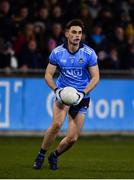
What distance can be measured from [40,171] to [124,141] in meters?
7.68

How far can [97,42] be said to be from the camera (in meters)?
21.8

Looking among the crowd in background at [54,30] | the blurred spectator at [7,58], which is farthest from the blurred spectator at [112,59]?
the blurred spectator at [7,58]

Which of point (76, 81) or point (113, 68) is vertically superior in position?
point (76, 81)

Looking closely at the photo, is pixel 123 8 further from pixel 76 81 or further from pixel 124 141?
pixel 76 81

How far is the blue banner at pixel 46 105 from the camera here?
19.7m

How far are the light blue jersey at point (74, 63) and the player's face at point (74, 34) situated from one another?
238mm

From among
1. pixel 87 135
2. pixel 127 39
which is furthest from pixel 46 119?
pixel 127 39

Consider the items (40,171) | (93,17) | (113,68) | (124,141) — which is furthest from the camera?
(93,17)

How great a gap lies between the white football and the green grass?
1.09 metres

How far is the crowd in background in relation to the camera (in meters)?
20.6

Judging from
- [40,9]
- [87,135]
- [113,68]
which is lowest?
[87,135]

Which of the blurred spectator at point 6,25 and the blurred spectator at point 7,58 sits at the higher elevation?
the blurred spectator at point 6,25

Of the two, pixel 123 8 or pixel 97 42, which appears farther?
pixel 123 8

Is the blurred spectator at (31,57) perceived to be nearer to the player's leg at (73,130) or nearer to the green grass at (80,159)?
the green grass at (80,159)
